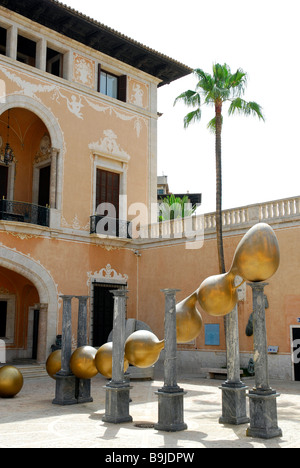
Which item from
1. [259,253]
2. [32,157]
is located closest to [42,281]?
[32,157]

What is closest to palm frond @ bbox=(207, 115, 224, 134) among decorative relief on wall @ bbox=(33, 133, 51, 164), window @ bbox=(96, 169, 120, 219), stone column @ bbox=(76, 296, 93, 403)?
window @ bbox=(96, 169, 120, 219)

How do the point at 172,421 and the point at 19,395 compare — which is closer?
the point at 172,421

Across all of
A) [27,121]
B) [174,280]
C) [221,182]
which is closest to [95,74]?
[27,121]

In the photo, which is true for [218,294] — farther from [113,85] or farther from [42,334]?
[113,85]

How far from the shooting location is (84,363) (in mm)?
11414

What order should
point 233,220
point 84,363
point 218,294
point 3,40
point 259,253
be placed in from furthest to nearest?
point 3,40 < point 233,220 < point 84,363 < point 218,294 < point 259,253

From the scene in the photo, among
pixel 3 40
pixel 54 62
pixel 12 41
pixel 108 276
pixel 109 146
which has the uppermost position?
pixel 3 40

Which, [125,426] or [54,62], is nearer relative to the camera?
[125,426]

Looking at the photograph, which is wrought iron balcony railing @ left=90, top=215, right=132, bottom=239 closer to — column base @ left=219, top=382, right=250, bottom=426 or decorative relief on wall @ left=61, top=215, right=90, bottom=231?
decorative relief on wall @ left=61, top=215, right=90, bottom=231

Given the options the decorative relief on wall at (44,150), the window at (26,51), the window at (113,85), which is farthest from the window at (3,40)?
the window at (113,85)

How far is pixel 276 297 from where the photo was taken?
55.5 feet

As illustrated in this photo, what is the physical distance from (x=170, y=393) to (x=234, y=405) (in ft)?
4.57

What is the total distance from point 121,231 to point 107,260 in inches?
54.1
